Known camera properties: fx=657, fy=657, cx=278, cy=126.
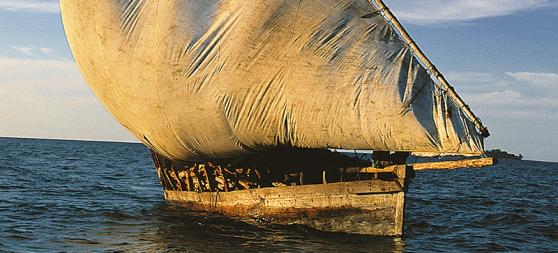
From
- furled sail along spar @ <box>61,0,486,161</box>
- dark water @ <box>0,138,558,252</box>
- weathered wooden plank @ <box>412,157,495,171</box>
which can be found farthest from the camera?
dark water @ <box>0,138,558,252</box>

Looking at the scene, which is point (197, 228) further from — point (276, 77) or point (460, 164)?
point (460, 164)

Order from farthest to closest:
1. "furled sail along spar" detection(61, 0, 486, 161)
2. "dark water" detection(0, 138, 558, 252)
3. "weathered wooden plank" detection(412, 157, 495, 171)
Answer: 1. "dark water" detection(0, 138, 558, 252)
2. "furled sail along spar" detection(61, 0, 486, 161)
3. "weathered wooden plank" detection(412, 157, 495, 171)

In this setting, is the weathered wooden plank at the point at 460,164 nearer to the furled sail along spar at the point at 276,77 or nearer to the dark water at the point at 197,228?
the furled sail along spar at the point at 276,77

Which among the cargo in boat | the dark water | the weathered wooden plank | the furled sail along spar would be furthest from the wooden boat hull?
the furled sail along spar

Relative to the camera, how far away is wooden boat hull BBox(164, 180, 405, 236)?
43.5 feet

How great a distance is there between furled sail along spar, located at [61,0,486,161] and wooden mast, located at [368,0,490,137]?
0.11 feet

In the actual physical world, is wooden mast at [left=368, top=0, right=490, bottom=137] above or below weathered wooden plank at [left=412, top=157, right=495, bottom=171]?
above

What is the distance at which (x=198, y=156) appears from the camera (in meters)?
15.3

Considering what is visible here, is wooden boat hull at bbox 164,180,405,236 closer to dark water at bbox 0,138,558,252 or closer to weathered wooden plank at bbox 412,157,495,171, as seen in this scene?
dark water at bbox 0,138,558,252

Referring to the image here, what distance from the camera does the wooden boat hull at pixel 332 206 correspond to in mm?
13273

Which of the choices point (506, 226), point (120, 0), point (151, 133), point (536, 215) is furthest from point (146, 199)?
point (536, 215)

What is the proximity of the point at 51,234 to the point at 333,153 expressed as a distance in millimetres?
6896

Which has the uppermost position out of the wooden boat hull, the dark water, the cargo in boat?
the cargo in boat

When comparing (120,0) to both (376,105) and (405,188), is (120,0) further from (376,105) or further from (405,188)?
(405,188)
